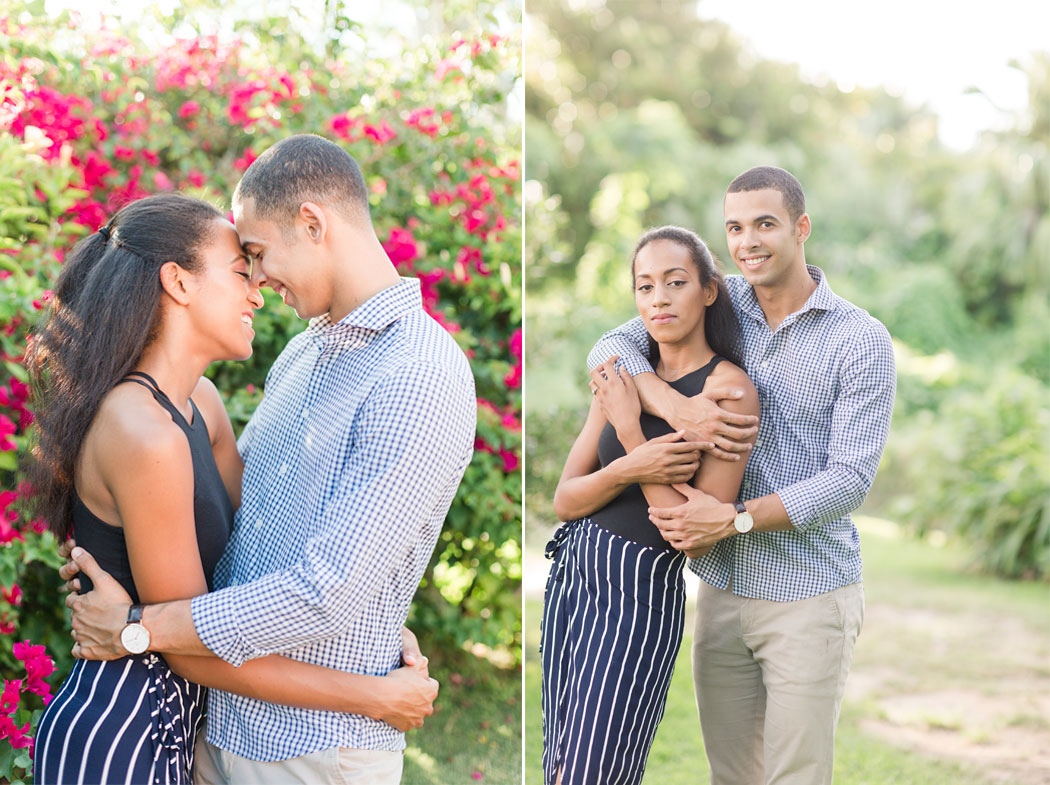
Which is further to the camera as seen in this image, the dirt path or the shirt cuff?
the dirt path

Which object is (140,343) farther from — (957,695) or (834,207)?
(834,207)

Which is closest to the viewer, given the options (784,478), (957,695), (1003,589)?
(784,478)

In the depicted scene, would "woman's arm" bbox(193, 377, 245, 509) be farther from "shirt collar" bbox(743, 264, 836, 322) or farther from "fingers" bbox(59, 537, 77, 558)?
"shirt collar" bbox(743, 264, 836, 322)

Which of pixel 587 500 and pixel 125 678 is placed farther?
pixel 587 500

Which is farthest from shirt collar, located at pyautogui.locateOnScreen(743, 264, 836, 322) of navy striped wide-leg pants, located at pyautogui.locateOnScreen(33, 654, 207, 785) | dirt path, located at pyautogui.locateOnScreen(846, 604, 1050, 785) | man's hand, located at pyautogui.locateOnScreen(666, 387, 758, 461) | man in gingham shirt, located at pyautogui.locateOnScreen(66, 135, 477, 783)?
dirt path, located at pyautogui.locateOnScreen(846, 604, 1050, 785)

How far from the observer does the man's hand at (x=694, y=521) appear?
7.90 feet

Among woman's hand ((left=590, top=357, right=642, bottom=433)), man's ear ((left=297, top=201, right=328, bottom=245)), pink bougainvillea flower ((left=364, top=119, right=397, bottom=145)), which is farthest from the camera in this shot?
pink bougainvillea flower ((left=364, top=119, right=397, bottom=145))

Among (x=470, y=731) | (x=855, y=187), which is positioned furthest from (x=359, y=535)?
(x=855, y=187)

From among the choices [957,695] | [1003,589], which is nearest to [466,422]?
[957,695]

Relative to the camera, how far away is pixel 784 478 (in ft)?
8.61

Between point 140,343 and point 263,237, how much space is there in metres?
0.32

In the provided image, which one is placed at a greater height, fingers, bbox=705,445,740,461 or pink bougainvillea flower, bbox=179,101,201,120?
pink bougainvillea flower, bbox=179,101,201,120

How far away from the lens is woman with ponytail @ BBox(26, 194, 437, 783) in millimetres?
1889

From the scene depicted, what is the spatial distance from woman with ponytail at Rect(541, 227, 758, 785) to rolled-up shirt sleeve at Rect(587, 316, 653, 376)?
51 millimetres
